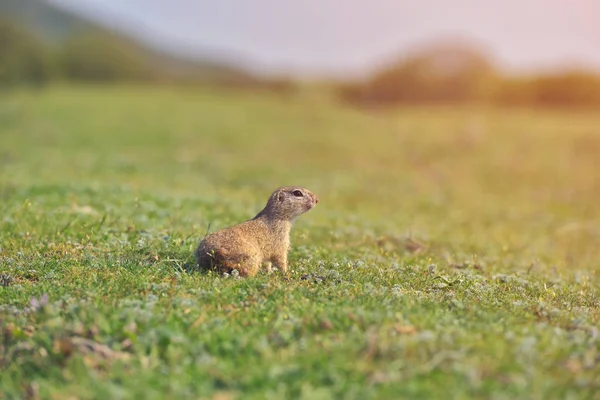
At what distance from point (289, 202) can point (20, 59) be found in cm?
8121

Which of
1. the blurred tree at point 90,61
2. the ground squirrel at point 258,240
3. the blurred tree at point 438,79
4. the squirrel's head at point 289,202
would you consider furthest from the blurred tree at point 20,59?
the ground squirrel at point 258,240

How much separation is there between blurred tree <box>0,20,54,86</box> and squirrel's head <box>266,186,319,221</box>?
75245 millimetres

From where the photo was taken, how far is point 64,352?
8.57 metres

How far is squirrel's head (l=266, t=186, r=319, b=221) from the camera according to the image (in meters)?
12.8

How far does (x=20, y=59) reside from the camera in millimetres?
84000

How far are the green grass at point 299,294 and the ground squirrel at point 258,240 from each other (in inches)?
17.2

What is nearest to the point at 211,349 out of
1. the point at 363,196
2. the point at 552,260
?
the point at 552,260

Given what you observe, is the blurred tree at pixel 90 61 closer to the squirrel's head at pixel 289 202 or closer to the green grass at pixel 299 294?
the green grass at pixel 299 294

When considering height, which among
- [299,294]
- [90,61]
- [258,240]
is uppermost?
[90,61]

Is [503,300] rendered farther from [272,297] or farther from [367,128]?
[367,128]

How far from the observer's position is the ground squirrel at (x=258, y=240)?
453 inches

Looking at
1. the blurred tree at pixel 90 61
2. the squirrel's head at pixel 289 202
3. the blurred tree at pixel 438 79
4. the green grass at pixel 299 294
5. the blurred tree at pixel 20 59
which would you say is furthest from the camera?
the blurred tree at pixel 90 61

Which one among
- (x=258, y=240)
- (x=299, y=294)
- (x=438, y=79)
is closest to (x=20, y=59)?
(x=438, y=79)

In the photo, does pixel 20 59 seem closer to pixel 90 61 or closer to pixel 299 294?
pixel 90 61
